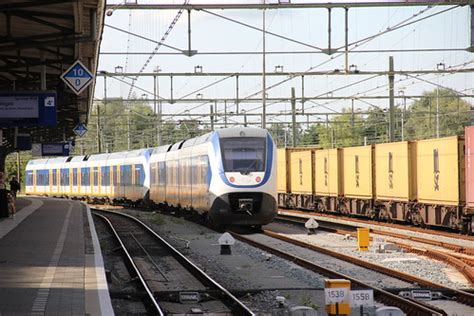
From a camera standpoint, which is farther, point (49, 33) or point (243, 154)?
point (243, 154)

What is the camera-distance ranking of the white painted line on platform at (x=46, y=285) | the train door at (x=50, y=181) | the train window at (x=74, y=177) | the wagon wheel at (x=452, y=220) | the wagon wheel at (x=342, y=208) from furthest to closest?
the train door at (x=50, y=181), the train window at (x=74, y=177), the wagon wheel at (x=342, y=208), the wagon wheel at (x=452, y=220), the white painted line on platform at (x=46, y=285)

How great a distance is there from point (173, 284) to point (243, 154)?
10.3 meters

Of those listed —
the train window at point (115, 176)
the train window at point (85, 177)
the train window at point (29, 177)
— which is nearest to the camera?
the train window at point (115, 176)

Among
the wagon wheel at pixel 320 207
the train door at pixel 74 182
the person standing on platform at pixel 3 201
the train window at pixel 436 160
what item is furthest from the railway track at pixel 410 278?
the train door at pixel 74 182

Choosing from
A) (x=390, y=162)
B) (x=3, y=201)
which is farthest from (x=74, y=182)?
(x=390, y=162)

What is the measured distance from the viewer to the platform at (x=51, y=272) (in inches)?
418

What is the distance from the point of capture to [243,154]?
84.2 ft

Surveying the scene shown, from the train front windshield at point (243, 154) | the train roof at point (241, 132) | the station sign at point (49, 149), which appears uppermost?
the station sign at point (49, 149)

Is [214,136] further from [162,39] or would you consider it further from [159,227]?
[159,227]

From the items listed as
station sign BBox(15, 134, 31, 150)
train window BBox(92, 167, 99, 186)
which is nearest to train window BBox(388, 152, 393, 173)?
station sign BBox(15, 134, 31, 150)

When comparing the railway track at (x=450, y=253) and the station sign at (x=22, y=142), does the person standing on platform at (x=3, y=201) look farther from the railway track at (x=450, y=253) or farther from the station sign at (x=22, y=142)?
the railway track at (x=450, y=253)

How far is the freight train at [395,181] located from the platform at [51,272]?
10.6 meters

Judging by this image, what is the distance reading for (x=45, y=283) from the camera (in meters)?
12.9

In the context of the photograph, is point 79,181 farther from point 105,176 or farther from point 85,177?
point 105,176
